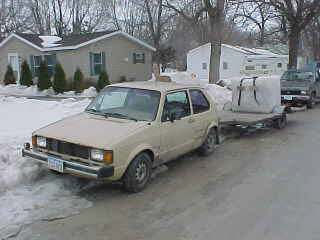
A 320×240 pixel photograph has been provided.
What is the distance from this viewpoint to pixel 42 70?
20719 millimetres

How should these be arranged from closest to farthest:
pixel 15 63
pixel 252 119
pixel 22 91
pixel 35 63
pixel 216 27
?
pixel 252 119 < pixel 216 27 < pixel 22 91 < pixel 35 63 < pixel 15 63

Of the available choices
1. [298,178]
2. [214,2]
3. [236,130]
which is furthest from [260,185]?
[214,2]

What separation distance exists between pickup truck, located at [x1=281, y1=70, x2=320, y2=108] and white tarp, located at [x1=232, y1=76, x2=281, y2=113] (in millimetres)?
4678

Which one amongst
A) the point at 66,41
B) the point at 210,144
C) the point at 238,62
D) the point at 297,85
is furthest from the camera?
the point at 238,62

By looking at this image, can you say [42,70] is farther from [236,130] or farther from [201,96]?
[201,96]

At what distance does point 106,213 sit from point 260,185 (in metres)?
2.61

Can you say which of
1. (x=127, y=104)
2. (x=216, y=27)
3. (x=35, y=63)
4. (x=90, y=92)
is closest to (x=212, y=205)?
(x=127, y=104)

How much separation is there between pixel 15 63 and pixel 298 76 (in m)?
18.6

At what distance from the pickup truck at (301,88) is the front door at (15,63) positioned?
17.5 m

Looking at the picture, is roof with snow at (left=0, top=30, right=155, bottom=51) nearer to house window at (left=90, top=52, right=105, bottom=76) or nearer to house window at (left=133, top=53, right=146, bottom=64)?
house window at (left=133, top=53, right=146, bottom=64)

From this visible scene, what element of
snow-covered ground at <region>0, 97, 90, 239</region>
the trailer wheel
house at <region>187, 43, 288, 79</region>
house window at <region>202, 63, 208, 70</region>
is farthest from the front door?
house window at <region>202, 63, 208, 70</region>

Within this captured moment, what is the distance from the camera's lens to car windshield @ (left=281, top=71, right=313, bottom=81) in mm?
16234

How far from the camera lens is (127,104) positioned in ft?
20.3

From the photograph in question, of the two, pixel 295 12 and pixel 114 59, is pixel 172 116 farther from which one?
pixel 295 12
